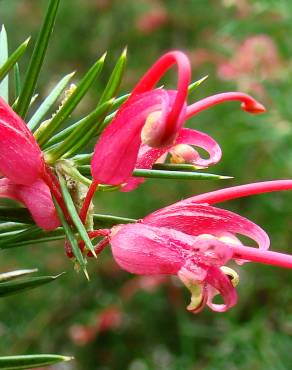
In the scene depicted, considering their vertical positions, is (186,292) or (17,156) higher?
(17,156)

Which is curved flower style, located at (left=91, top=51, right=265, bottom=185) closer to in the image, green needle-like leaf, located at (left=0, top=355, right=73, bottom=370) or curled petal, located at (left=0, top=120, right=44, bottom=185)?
curled petal, located at (left=0, top=120, right=44, bottom=185)

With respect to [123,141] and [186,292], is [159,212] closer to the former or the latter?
[123,141]

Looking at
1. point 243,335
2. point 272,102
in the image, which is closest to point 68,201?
point 243,335


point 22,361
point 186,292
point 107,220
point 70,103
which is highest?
point 70,103

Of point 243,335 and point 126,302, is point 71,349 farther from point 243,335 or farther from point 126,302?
point 243,335

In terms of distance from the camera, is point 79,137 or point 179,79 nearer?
point 179,79

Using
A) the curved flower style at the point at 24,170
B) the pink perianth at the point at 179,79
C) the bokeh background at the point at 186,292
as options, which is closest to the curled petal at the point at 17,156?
the curved flower style at the point at 24,170

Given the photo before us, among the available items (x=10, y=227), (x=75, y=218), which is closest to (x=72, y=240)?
(x=75, y=218)

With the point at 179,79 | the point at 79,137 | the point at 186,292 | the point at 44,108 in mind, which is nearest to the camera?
the point at 179,79
